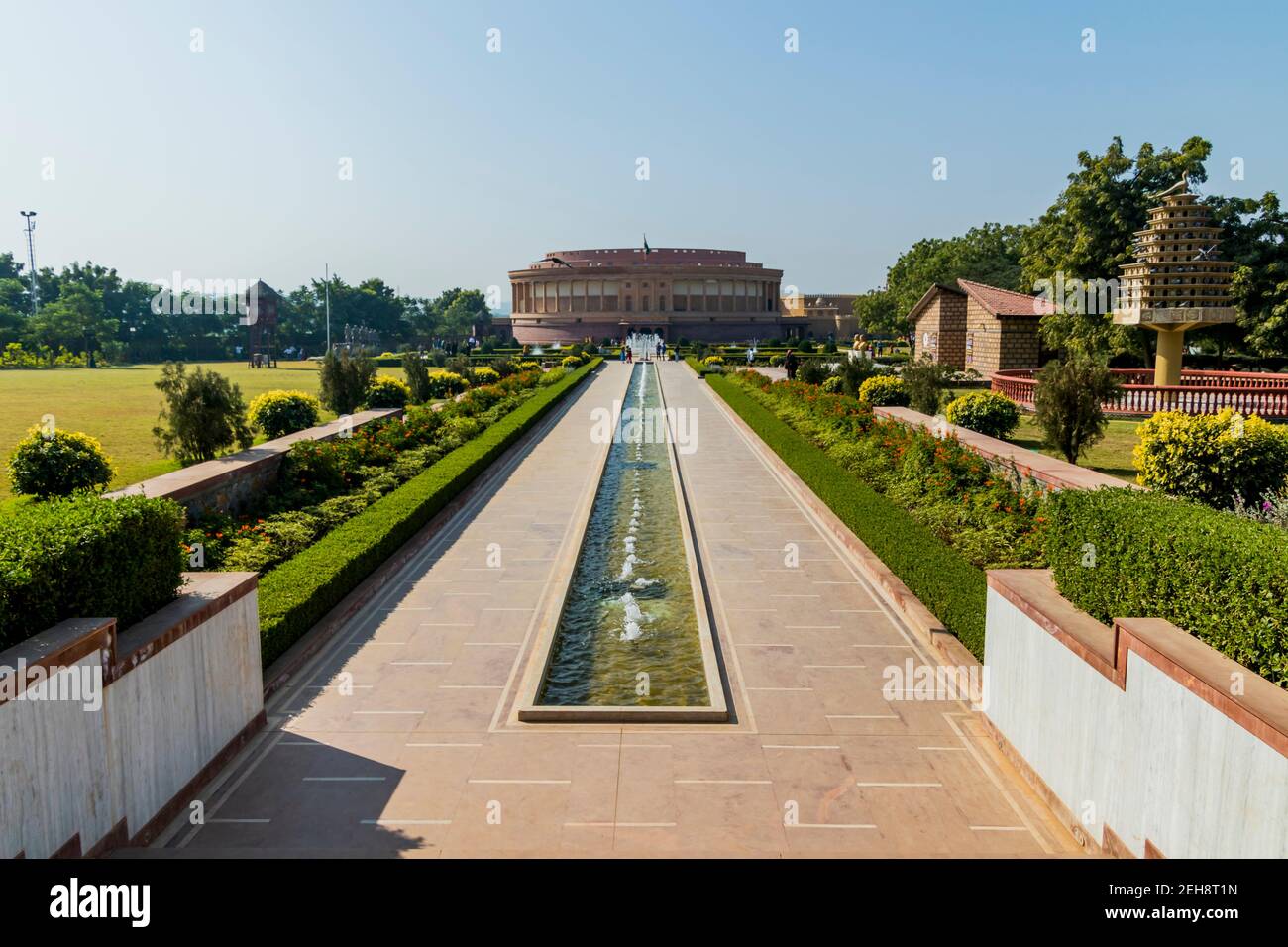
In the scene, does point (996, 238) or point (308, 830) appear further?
point (996, 238)

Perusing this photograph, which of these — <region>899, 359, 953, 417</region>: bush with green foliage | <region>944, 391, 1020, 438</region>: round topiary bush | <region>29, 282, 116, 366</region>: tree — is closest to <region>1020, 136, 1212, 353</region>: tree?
<region>899, 359, 953, 417</region>: bush with green foliage

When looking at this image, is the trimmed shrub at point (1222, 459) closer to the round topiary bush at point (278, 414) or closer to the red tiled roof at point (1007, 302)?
the round topiary bush at point (278, 414)

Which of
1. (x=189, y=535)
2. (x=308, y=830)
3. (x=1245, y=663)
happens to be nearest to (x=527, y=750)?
(x=308, y=830)

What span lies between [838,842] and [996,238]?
193ft

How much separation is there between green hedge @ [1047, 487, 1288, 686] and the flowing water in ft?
9.11

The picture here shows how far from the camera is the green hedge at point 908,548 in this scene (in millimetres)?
7594

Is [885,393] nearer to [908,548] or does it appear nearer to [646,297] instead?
[908,548]

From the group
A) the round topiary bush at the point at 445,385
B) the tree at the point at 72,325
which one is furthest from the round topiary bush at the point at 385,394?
the tree at the point at 72,325

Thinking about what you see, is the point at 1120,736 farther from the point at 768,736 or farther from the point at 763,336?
the point at 763,336

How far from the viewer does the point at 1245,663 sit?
4102 millimetres

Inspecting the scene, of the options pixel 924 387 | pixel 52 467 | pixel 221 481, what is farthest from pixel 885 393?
pixel 52 467

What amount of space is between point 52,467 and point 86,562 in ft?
25.5

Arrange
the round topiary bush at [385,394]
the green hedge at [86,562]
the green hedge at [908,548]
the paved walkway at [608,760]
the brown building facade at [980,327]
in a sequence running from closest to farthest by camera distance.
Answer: the green hedge at [86,562]
the paved walkway at [608,760]
the green hedge at [908,548]
the round topiary bush at [385,394]
the brown building facade at [980,327]

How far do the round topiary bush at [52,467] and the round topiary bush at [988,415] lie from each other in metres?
13.7
